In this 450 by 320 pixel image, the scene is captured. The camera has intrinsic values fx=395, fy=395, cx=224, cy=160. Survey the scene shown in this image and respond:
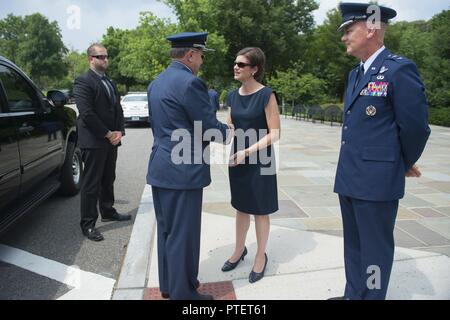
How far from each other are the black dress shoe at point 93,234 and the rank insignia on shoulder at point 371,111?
2.96 m

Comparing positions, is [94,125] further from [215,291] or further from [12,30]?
[12,30]

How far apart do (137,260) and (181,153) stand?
4.80ft

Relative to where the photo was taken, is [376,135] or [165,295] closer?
[376,135]

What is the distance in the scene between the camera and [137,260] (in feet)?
11.8

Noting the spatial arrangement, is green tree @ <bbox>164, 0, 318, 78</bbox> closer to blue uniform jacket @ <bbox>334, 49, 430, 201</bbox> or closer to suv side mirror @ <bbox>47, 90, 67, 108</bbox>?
suv side mirror @ <bbox>47, 90, 67, 108</bbox>

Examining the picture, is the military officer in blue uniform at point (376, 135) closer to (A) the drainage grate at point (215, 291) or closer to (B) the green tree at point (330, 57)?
(A) the drainage grate at point (215, 291)

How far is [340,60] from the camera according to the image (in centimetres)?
3841

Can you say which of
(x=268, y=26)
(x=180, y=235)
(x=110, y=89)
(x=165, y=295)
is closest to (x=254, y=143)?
(x=180, y=235)

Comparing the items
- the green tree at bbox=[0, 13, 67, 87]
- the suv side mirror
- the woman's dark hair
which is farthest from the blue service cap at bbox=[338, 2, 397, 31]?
the green tree at bbox=[0, 13, 67, 87]

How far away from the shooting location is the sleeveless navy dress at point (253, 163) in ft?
9.87

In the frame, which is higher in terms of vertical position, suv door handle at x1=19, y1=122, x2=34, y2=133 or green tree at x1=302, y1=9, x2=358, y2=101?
green tree at x1=302, y1=9, x2=358, y2=101

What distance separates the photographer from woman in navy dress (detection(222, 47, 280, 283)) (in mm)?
2996

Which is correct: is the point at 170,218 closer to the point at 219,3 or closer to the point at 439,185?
the point at 439,185

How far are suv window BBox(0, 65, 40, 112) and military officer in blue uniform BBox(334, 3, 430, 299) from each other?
313 cm
